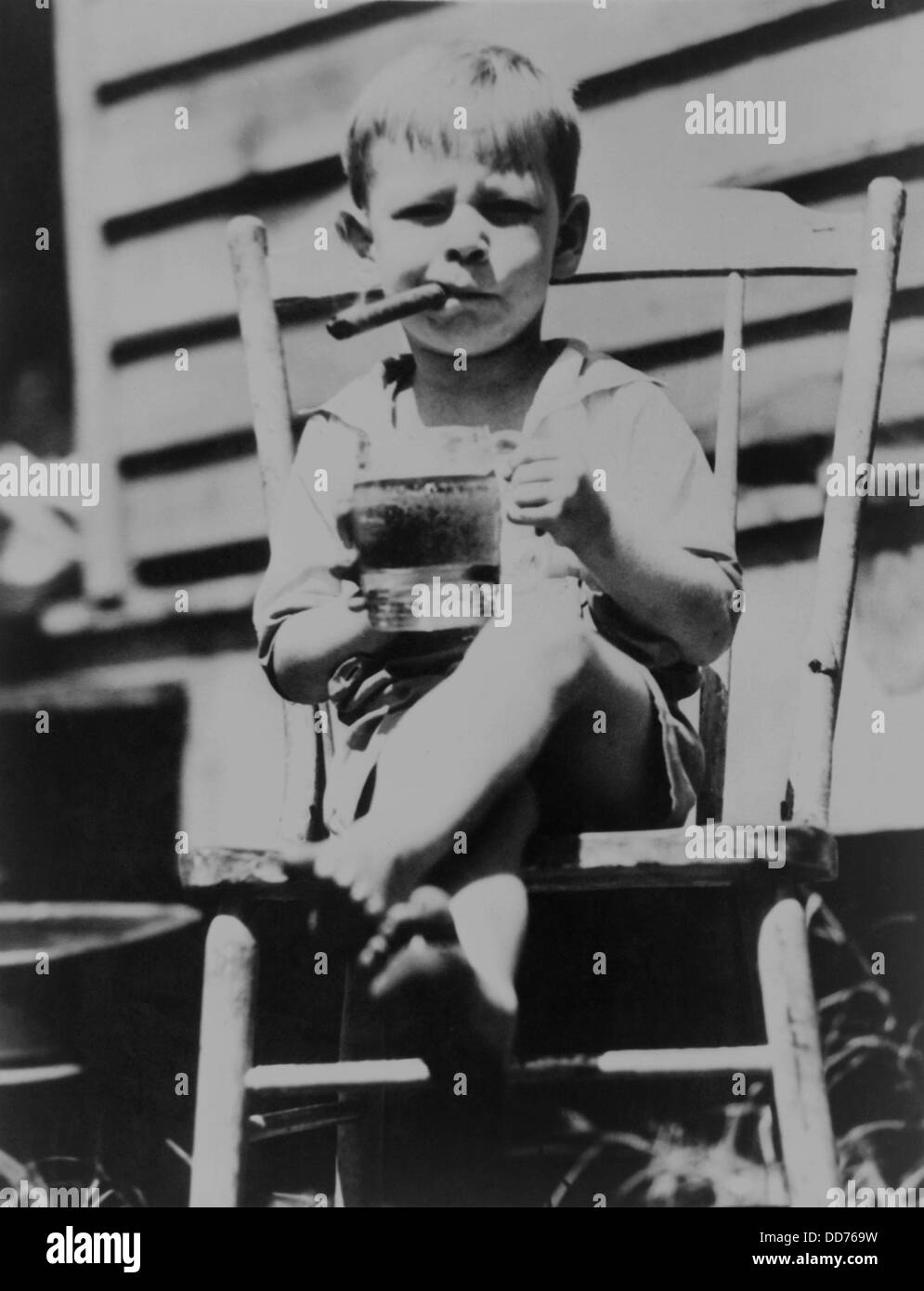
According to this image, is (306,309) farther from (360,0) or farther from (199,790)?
(199,790)

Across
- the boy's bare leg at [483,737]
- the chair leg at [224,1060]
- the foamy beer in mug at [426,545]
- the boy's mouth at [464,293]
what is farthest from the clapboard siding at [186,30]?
→ the chair leg at [224,1060]

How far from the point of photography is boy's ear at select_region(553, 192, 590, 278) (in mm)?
1001

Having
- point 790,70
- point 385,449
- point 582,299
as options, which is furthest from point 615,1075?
point 790,70

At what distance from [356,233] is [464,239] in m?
0.10

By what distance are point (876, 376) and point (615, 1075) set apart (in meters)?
0.46

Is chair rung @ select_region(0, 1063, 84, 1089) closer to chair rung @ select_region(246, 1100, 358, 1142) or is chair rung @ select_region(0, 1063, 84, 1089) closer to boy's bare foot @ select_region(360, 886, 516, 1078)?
chair rung @ select_region(246, 1100, 358, 1142)

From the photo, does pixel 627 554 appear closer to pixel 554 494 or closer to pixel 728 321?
pixel 554 494

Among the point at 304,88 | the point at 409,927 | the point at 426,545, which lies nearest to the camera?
the point at 409,927

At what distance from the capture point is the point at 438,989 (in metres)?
0.73

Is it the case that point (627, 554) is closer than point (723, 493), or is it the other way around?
point (627, 554)

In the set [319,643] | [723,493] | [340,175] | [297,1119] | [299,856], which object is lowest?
[297,1119]

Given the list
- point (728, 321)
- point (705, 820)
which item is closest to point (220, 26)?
point (728, 321)
